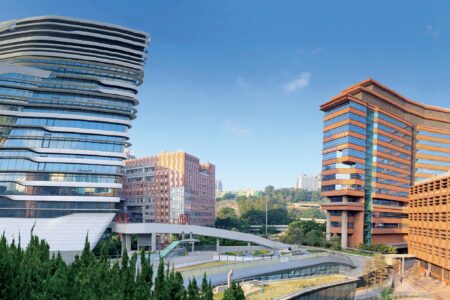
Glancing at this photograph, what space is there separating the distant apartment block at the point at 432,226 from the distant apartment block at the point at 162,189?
226ft

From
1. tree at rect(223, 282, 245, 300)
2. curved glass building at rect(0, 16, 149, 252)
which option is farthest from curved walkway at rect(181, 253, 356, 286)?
curved glass building at rect(0, 16, 149, 252)

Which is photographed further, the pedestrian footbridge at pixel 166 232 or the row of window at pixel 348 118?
the row of window at pixel 348 118

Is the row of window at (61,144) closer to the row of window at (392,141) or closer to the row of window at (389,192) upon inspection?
the row of window at (389,192)

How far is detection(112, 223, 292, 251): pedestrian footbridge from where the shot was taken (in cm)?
7338

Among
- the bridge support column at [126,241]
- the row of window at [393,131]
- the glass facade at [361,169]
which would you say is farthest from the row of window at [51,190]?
the row of window at [393,131]

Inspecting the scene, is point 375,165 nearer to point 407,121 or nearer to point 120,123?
point 407,121

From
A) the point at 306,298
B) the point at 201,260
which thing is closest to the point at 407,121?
the point at 201,260

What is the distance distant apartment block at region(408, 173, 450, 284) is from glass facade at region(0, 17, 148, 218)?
51871mm

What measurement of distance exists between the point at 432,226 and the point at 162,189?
86069 millimetres

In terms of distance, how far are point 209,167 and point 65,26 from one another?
95.0 m

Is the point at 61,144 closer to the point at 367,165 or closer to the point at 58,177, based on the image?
the point at 58,177

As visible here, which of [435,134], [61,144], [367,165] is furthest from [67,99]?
[435,134]

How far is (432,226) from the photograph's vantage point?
6500cm

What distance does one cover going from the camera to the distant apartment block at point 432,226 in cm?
5894
